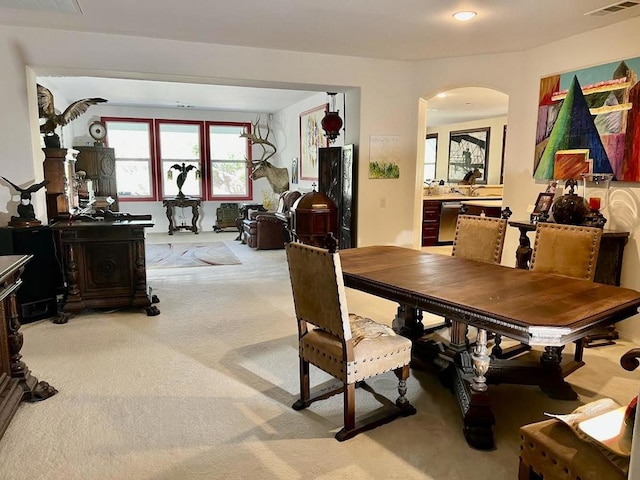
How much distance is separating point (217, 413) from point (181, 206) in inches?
297

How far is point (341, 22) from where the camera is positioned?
12.0 ft

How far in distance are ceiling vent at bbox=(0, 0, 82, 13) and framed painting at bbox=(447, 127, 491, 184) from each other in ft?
24.0

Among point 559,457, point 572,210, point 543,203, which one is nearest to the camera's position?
point 559,457

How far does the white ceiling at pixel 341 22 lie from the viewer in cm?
326

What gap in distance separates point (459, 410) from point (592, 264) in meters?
1.21

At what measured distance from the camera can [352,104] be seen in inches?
A: 203

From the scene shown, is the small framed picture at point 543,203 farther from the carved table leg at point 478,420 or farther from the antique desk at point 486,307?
the carved table leg at point 478,420

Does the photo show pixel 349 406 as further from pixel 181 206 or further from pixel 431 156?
pixel 431 156

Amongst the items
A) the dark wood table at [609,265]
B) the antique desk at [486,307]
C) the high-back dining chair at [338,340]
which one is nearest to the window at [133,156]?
the antique desk at [486,307]

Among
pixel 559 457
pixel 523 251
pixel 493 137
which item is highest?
pixel 493 137

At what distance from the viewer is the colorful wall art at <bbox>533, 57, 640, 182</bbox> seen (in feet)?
11.5

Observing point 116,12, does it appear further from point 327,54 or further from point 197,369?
point 197,369

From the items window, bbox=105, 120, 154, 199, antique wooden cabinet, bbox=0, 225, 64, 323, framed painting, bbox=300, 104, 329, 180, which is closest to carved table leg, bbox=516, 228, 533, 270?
framed painting, bbox=300, 104, 329, 180

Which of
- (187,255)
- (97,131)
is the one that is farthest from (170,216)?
(187,255)
